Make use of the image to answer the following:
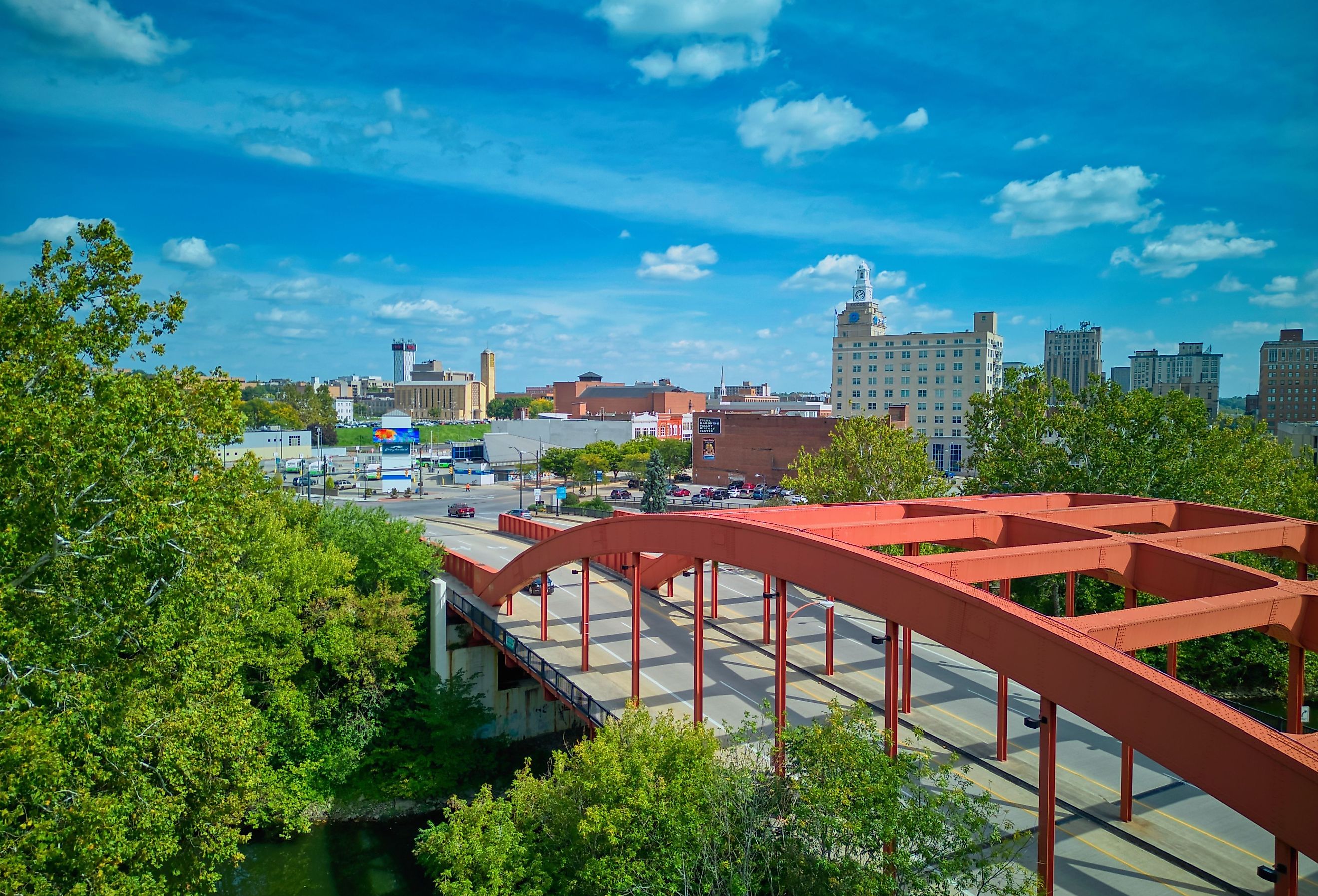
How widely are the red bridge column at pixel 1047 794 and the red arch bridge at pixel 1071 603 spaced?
0.12ft

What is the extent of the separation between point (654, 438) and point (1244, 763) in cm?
10595

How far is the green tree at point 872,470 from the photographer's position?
3884 centimetres

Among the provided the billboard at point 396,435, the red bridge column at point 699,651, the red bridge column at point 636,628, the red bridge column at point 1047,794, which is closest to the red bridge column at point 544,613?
the red bridge column at point 636,628

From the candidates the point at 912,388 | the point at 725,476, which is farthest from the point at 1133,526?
the point at 912,388

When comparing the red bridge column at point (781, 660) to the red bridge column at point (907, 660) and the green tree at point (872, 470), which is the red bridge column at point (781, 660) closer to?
the red bridge column at point (907, 660)

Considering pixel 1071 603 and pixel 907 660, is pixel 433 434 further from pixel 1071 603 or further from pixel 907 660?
pixel 907 660

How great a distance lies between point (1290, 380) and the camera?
152m

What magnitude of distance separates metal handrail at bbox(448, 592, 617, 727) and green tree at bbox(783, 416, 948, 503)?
1663 cm

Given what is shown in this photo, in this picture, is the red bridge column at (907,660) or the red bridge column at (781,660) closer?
the red bridge column at (781,660)

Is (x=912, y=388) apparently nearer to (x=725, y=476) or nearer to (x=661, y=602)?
(x=725, y=476)

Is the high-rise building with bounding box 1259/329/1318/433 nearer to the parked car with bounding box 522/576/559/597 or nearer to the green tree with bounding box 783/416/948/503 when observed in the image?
the green tree with bounding box 783/416/948/503

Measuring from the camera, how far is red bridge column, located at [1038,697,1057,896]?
11.3m

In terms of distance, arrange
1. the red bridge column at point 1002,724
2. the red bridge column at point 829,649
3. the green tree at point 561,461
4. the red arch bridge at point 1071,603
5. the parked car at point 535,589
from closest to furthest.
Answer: the red arch bridge at point 1071,603 < the red bridge column at point 1002,724 < the red bridge column at point 829,649 < the parked car at point 535,589 < the green tree at point 561,461

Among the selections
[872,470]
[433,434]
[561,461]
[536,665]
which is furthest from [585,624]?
[433,434]
